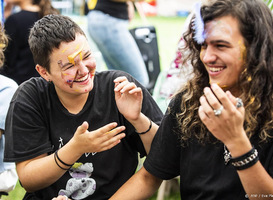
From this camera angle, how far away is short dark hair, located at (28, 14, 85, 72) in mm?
1870

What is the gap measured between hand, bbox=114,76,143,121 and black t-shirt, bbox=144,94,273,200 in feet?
0.49

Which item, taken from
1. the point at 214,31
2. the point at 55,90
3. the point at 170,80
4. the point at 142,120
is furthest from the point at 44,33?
the point at 170,80

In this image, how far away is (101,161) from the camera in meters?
1.94

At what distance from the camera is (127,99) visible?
1824 millimetres

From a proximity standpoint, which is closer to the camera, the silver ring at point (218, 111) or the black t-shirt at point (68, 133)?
the silver ring at point (218, 111)

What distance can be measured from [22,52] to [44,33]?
1.87m

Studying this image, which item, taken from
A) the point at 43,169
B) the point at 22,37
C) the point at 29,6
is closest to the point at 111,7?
the point at 29,6

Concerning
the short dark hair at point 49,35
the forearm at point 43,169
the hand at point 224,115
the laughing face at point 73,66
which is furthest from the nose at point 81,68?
the hand at point 224,115

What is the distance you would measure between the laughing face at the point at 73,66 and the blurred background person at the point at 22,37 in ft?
6.04

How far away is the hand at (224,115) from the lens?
1288 mm

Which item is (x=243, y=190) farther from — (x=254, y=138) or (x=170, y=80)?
(x=170, y=80)

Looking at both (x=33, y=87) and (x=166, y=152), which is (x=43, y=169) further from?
(x=166, y=152)

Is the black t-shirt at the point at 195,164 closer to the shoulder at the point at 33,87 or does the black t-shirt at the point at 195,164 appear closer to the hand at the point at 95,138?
the hand at the point at 95,138

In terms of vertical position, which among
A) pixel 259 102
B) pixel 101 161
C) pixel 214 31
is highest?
pixel 214 31
